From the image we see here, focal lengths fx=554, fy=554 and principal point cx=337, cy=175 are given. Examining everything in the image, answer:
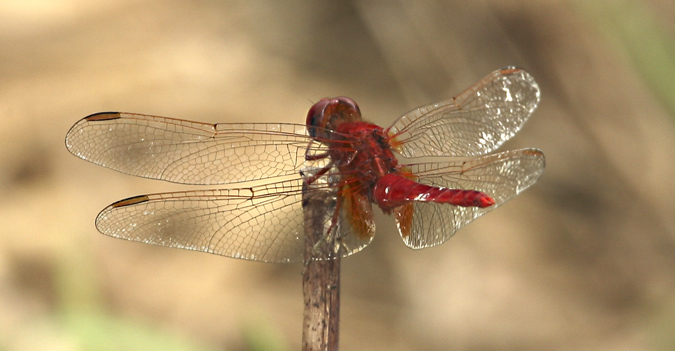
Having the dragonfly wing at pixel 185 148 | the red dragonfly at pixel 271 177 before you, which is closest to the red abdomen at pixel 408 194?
the red dragonfly at pixel 271 177

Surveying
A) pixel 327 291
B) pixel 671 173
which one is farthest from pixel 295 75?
pixel 671 173

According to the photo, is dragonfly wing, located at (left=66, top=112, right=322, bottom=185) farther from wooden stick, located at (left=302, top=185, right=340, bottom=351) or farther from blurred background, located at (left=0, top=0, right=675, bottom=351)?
blurred background, located at (left=0, top=0, right=675, bottom=351)

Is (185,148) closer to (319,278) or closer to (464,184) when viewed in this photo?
(319,278)

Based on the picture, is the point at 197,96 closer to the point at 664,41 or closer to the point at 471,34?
the point at 471,34

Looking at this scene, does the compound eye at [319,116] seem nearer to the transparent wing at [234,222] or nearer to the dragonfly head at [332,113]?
the dragonfly head at [332,113]

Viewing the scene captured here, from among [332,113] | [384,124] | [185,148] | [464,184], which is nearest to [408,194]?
[464,184]

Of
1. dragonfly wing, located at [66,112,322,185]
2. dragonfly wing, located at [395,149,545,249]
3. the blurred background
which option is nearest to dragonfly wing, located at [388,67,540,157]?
dragonfly wing, located at [395,149,545,249]

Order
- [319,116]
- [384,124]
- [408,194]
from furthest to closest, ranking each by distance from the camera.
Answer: [384,124] → [319,116] → [408,194]
